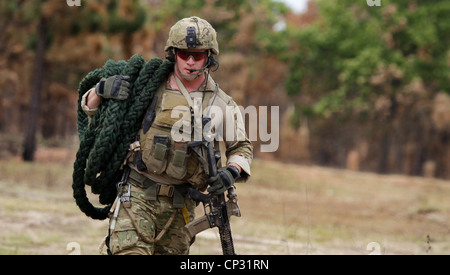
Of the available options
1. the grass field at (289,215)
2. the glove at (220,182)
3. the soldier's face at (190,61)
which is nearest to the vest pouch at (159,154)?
the glove at (220,182)

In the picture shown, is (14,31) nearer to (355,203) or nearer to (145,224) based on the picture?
(355,203)

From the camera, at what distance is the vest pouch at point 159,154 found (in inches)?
183

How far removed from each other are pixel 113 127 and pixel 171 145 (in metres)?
0.40

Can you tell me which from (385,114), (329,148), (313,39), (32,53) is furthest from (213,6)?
(329,148)

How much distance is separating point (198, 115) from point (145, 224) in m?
0.79

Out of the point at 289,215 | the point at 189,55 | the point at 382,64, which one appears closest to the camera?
the point at 189,55

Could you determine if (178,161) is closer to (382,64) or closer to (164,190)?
(164,190)

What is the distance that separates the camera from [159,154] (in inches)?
183

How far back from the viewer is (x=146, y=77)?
4867 mm

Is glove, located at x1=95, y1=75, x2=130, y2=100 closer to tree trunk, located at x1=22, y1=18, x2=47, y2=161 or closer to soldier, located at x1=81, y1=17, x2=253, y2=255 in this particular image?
soldier, located at x1=81, y1=17, x2=253, y2=255

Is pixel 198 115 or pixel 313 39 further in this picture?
pixel 313 39

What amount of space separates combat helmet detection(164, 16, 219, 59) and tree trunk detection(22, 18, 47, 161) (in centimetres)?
1615

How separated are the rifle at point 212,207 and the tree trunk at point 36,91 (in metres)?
16.4

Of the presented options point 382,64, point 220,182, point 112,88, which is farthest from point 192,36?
point 382,64
